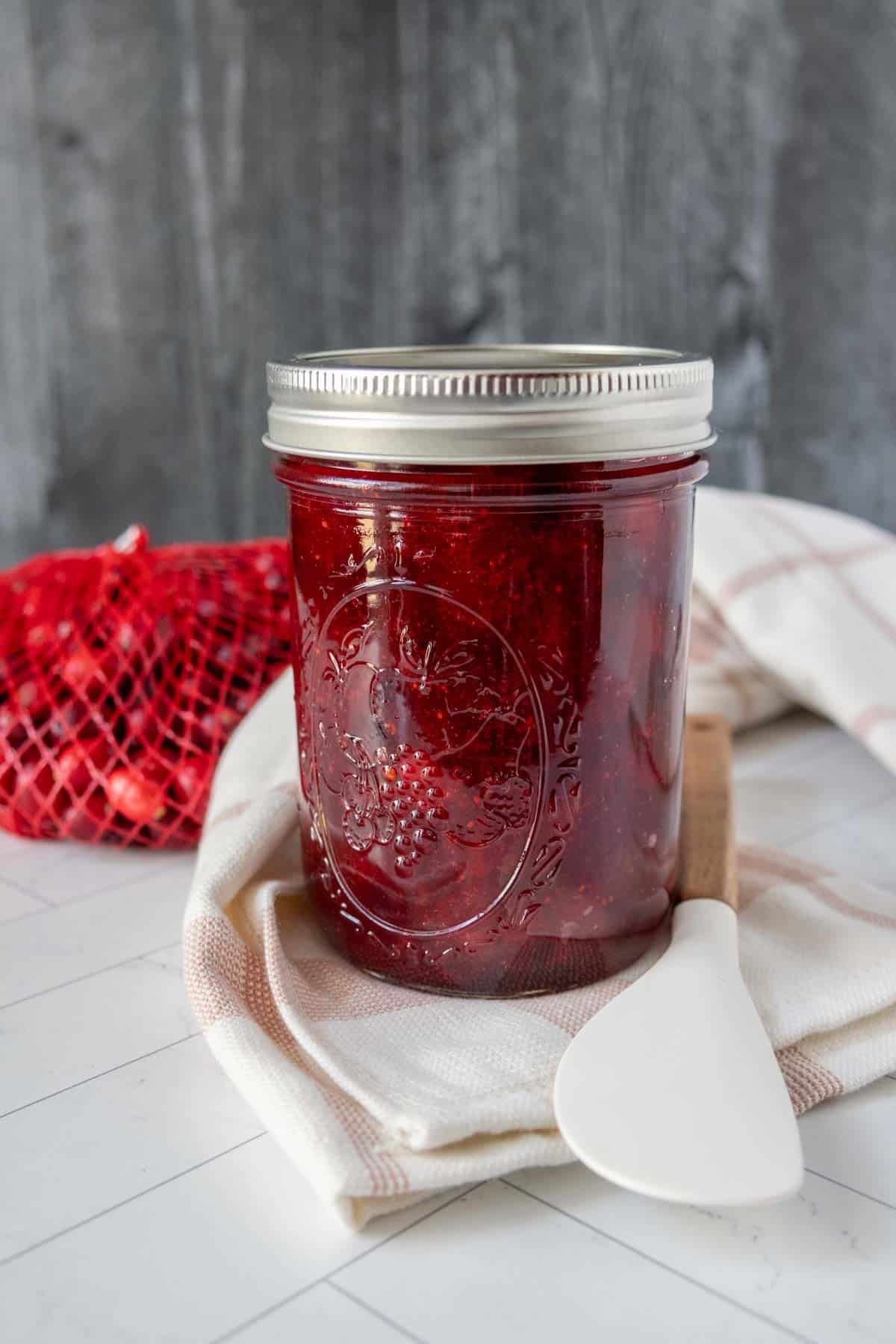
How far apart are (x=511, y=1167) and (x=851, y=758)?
0.64 metres

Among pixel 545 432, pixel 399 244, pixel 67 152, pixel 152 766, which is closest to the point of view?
pixel 545 432

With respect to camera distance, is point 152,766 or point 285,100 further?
point 285,100

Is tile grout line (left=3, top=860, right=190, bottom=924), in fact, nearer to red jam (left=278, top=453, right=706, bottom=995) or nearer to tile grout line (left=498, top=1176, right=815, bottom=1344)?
red jam (left=278, top=453, right=706, bottom=995)

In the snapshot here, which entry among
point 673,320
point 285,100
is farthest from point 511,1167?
point 285,100

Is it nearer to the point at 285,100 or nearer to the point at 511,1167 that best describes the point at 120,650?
the point at 511,1167

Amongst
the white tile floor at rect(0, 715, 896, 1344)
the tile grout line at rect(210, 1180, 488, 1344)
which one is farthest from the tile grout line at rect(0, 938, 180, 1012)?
the tile grout line at rect(210, 1180, 488, 1344)

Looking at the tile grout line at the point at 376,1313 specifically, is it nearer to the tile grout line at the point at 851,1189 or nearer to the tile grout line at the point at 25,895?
the tile grout line at the point at 851,1189

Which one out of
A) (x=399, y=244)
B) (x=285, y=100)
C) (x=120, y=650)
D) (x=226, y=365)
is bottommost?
(x=120, y=650)

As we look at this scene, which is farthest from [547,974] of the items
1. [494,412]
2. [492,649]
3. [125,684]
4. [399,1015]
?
[125,684]

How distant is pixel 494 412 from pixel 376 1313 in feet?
1.23

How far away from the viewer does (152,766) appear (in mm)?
918

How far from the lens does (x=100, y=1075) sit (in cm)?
65

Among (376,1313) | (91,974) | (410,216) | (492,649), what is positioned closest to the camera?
(376,1313)

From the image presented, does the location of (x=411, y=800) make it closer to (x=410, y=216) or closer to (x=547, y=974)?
(x=547, y=974)
